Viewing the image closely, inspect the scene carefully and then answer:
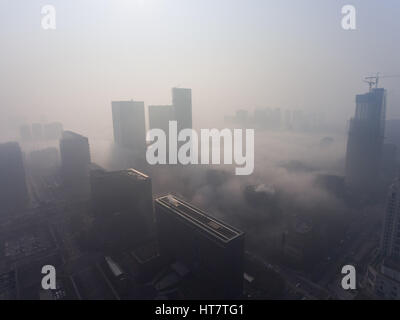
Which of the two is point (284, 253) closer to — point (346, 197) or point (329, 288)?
point (329, 288)

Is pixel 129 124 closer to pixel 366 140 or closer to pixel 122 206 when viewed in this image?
pixel 122 206

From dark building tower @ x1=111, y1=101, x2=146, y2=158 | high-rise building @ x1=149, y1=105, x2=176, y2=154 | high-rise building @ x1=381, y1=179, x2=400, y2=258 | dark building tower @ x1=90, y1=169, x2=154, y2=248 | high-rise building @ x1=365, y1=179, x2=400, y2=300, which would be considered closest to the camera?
high-rise building @ x1=365, y1=179, x2=400, y2=300

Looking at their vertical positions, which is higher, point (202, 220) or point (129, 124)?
point (129, 124)

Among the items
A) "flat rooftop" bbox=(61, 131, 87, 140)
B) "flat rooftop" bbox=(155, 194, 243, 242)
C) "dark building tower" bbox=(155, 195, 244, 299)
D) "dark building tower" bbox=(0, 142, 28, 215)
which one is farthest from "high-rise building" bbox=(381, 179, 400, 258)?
"dark building tower" bbox=(0, 142, 28, 215)

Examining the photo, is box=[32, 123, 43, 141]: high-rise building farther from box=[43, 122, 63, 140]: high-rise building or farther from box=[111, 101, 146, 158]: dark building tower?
box=[111, 101, 146, 158]: dark building tower

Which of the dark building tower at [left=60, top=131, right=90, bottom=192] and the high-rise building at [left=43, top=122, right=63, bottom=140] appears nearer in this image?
the dark building tower at [left=60, top=131, right=90, bottom=192]

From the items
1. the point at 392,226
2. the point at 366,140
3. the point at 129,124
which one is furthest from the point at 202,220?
the point at 129,124
